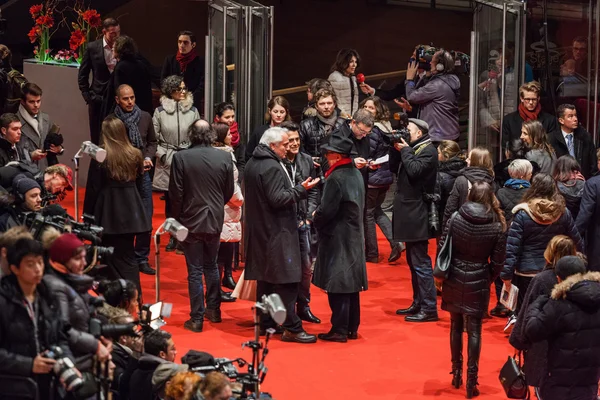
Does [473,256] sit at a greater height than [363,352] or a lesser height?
greater

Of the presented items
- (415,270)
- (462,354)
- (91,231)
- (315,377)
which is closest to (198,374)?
(91,231)

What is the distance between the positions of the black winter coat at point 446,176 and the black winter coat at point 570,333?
117 inches

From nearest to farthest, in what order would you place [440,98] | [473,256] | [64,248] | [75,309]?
[75,309]
[64,248]
[473,256]
[440,98]

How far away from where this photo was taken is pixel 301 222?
9266 millimetres

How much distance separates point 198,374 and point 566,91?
271 inches

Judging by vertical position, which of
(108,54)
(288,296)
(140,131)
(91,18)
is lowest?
(288,296)

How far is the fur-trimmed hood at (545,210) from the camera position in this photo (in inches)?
336

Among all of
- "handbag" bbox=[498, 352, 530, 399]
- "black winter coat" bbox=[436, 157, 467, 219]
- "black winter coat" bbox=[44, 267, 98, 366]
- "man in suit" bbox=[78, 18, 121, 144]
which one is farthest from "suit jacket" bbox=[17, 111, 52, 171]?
"handbag" bbox=[498, 352, 530, 399]

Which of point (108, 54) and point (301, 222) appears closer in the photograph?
point (301, 222)

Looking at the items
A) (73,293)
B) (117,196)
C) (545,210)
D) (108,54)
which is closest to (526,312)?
(545,210)

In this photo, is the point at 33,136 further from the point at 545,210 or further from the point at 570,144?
the point at 570,144

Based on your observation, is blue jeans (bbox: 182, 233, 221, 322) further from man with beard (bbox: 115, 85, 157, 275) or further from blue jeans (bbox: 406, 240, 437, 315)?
blue jeans (bbox: 406, 240, 437, 315)

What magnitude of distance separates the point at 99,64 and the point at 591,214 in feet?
17.2

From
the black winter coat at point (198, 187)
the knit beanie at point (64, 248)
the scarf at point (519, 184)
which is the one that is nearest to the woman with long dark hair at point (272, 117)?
the black winter coat at point (198, 187)
